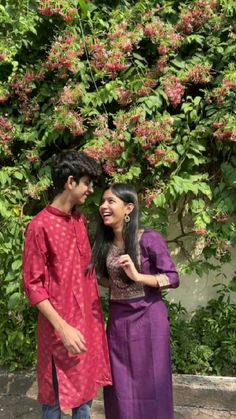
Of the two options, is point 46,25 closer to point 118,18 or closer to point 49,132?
point 118,18

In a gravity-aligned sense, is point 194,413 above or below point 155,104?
below

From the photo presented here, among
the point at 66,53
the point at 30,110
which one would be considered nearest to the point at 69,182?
the point at 66,53

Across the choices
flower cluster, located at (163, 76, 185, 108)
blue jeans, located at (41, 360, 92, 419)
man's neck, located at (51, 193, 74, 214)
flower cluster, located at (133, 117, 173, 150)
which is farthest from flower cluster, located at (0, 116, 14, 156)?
blue jeans, located at (41, 360, 92, 419)

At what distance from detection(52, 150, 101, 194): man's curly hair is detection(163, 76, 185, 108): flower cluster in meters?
1.25

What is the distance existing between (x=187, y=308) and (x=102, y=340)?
1690 mm

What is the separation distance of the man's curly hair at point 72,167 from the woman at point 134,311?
0.20 metres

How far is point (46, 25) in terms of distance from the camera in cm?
374

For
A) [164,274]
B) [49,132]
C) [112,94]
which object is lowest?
[164,274]

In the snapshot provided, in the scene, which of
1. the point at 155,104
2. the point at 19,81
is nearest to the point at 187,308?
the point at 155,104

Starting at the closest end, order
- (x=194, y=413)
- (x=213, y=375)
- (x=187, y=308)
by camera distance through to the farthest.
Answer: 1. (x=194, y=413)
2. (x=213, y=375)
3. (x=187, y=308)

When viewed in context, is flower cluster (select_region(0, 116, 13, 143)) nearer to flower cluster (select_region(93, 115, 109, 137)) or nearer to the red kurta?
flower cluster (select_region(93, 115, 109, 137))

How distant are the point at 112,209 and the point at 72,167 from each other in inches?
11.7

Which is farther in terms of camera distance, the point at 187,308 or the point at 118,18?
the point at 187,308

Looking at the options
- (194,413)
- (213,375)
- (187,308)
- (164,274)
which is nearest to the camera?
(164,274)
